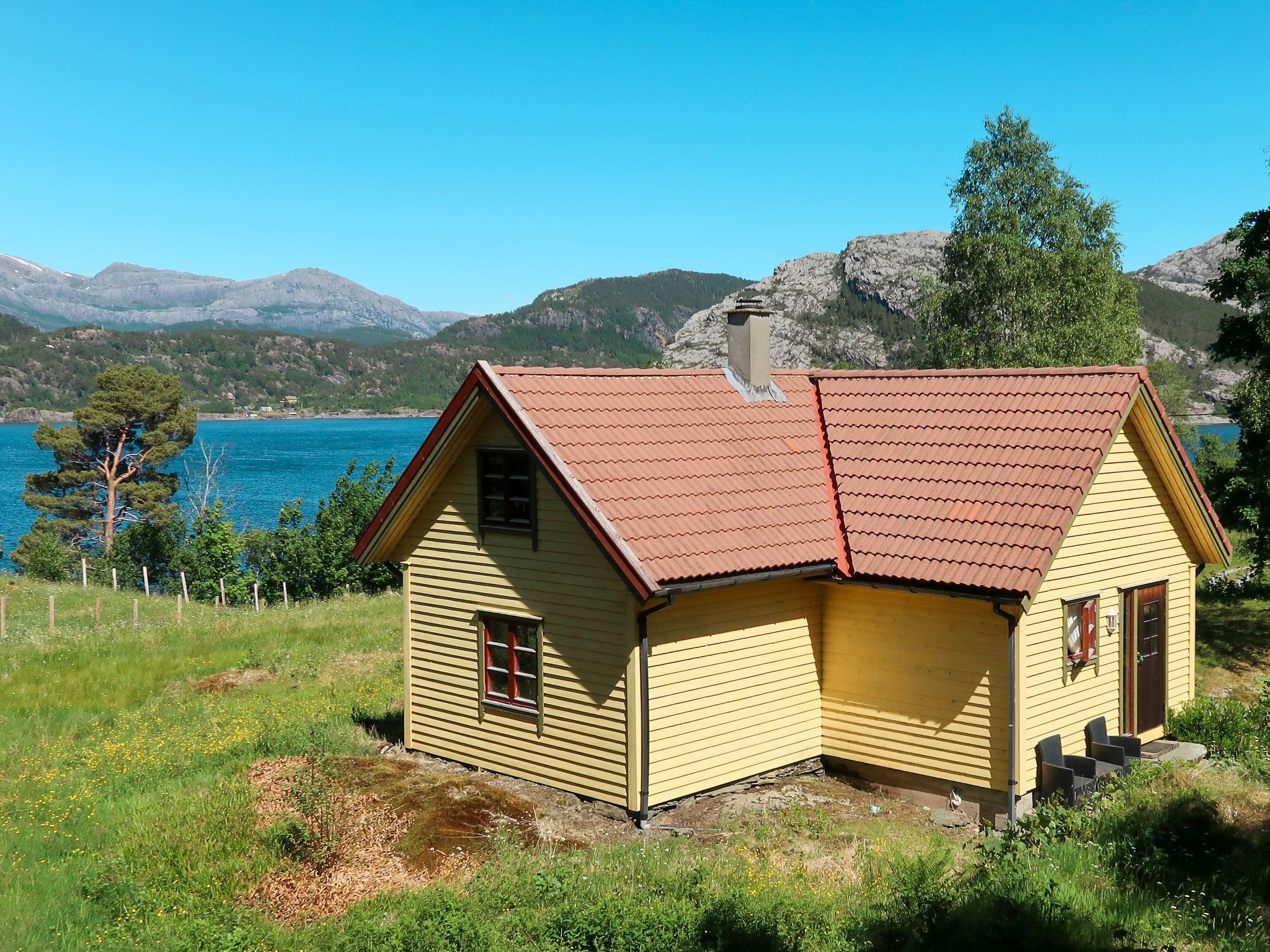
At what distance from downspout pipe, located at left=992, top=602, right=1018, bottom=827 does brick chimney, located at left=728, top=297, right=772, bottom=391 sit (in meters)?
5.62

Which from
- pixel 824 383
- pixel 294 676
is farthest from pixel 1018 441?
pixel 294 676

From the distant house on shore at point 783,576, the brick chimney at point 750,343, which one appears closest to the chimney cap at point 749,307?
the brick chimney at point 750,343

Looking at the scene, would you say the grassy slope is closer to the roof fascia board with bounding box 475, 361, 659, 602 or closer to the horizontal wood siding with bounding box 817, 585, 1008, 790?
→ the horizontal wood siding with bounding box 817, 585, 1008, 790

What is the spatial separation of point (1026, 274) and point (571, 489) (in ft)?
91.9

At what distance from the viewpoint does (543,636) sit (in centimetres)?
1456

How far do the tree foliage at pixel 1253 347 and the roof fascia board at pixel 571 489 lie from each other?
16123 mm

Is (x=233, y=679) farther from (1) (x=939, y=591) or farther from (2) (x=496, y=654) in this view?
(1) (x=939, y=591)

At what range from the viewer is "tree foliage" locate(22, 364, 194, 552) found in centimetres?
5950

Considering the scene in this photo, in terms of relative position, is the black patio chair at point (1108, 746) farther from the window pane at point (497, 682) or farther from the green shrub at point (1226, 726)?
the window pane at point (497, 682)

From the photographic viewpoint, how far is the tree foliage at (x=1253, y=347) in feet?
73.8

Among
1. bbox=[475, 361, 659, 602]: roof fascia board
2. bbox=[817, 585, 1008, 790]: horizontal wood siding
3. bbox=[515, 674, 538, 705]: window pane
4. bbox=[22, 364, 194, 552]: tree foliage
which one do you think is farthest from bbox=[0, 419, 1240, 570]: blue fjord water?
bbox=[817, 585, 1008, 790]: horizontal wood siding

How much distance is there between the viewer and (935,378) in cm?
1712

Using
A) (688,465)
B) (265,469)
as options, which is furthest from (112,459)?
(265,469)

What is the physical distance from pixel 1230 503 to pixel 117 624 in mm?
29122
